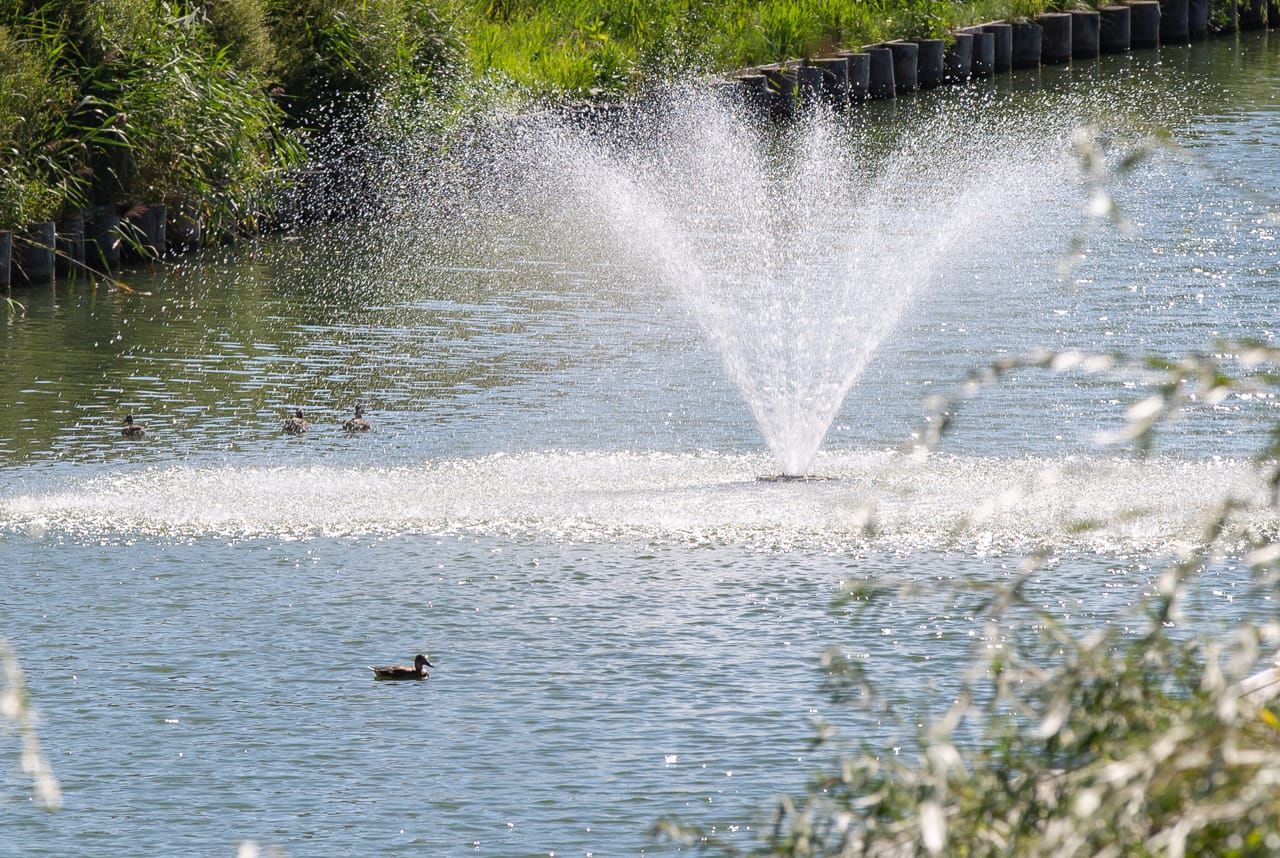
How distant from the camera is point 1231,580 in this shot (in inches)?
355

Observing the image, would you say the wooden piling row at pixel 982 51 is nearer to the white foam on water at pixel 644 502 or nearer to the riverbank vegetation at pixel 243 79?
the riverbank vegetation at pixel 243 79

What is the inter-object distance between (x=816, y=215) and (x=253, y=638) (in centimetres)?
1284

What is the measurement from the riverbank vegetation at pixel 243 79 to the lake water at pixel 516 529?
3.78 ft

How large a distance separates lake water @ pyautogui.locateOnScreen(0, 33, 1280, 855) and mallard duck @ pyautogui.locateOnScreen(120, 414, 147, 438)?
0.47 feet

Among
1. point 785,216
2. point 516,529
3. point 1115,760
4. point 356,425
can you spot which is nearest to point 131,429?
point 356,425

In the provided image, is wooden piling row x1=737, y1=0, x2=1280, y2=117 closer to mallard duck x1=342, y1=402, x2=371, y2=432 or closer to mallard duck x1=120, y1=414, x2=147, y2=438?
mallard duck x1=342, y1=402, x2=371, y2=432

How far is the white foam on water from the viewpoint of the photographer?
9.94m

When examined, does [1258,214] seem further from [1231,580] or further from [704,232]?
[1231,580]

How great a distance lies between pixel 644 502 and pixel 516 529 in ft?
2.67

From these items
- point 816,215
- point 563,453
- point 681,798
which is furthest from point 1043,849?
point 816,215

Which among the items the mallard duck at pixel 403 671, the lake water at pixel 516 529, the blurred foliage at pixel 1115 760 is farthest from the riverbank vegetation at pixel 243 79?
the blurred foliage at pixel 1115 760

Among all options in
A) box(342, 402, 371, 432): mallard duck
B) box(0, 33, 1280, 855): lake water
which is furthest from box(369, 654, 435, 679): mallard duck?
box(342, 402, 371, 432): mallard duck

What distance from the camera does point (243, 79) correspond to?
1995cm

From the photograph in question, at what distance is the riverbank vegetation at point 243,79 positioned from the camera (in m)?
18.2
